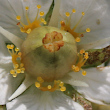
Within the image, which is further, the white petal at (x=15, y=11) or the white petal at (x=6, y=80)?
the white petal at (x=15, y=11)

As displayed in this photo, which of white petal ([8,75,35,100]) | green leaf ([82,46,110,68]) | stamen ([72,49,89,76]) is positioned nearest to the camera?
white petal ([8,75,35,100])

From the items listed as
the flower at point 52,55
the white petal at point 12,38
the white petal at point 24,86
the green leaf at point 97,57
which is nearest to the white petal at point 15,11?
the flower at point 52,55

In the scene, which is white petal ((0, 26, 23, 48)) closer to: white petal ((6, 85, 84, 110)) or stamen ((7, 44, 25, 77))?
stamen ((7, 44, 25, 77))

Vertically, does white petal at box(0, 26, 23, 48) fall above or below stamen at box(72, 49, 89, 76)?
above

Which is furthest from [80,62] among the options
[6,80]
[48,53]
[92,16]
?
[6,80]

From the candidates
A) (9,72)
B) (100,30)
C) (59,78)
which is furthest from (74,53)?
(9,72)

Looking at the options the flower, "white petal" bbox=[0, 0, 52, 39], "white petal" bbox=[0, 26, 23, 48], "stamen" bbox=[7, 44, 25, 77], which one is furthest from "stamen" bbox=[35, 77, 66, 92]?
"white petal" bbox=[0, 0, 52, 39]

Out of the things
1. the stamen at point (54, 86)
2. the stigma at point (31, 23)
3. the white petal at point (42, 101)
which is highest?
the stigma at point (31, 23)

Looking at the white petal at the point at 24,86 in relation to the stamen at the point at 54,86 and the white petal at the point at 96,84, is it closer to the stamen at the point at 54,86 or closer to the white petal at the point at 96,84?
the stamen at the point at 54,86
